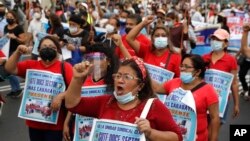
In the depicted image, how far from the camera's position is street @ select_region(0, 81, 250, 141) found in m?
7.22

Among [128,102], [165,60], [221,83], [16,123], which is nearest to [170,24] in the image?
[16,123]

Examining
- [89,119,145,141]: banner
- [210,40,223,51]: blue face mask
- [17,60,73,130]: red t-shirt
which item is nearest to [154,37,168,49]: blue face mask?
[210,40,223,51]: blue face mask

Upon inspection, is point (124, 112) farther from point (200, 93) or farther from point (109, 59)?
point (200, 93)

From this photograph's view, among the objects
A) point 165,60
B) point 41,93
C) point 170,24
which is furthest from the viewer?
point 170,24

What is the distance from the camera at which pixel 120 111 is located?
3.14 meters

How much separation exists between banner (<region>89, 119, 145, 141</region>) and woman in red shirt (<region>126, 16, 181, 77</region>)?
2.63 metres

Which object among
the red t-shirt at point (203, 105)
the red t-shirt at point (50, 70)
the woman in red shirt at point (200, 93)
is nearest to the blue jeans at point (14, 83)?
the red t-shirt at point (50, 70)

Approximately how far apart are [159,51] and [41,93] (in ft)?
5.65

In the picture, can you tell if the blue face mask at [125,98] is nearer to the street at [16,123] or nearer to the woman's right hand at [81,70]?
the woman's right hand at [81,70]

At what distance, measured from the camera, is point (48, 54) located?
15.9ft

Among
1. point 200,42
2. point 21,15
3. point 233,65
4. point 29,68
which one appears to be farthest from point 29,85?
point 21,15

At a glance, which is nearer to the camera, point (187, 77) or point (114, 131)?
point (114, 131)

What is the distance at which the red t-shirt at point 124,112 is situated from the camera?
3.04 m

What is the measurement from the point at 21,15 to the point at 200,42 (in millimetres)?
5593
